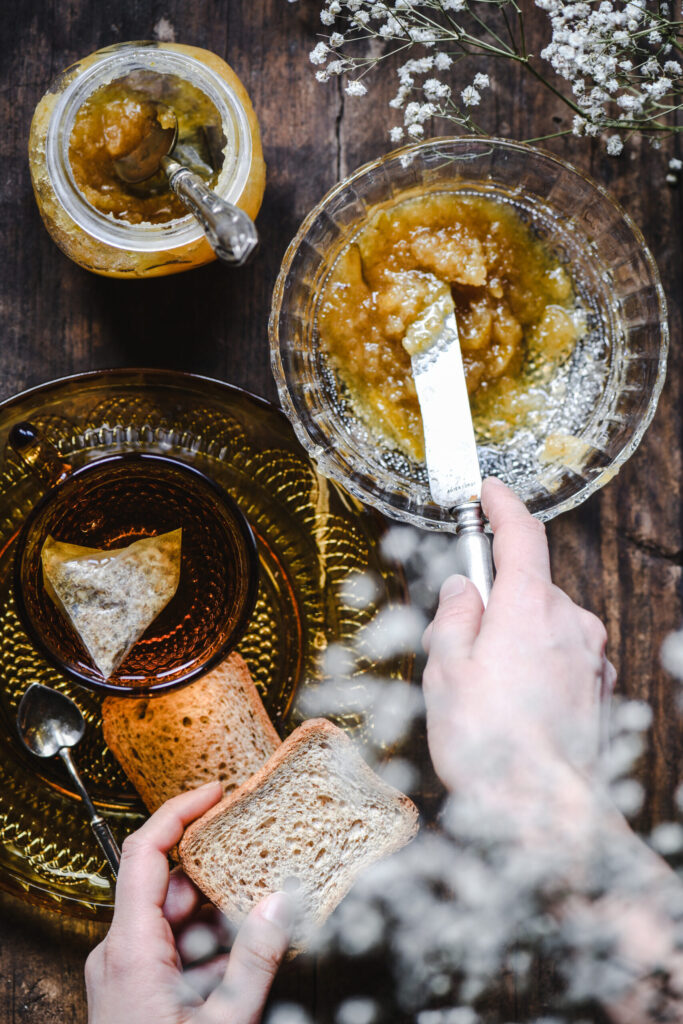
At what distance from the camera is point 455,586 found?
3.00ft

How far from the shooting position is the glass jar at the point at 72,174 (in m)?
0.98

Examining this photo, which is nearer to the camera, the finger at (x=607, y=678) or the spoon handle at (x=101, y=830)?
the finger at (x=607, y=678)

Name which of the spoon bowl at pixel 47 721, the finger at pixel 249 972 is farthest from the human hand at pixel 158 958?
the spoon bowl at pixel 47 721

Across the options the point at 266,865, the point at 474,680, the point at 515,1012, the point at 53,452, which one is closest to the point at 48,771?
the point at 266,865

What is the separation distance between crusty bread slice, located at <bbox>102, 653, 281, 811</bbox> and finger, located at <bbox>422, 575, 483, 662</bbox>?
0.30 metres

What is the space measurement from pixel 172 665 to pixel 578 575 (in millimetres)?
576

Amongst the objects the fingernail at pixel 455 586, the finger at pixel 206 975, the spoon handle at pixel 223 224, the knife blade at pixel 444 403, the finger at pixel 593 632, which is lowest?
the finger at pixel 206 975

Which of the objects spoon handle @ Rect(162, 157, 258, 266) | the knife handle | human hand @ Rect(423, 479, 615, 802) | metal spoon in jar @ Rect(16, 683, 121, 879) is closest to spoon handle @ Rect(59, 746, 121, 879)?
metal spoon in jar @ Rect(16, 683, 121, 879)

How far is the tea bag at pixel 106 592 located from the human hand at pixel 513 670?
0.33 metres

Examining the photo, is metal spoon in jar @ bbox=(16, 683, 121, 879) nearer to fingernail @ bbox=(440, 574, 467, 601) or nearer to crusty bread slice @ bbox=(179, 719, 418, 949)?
crusty bread slice @ bbox=(179, 719, 418, 949)

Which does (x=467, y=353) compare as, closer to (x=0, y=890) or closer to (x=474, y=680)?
(x=474, y=680)

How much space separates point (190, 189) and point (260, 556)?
0.46 meters

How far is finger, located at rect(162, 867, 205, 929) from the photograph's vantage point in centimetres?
105

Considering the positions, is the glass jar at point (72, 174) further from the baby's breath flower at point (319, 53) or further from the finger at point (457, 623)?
the finger at point (457, 623)
